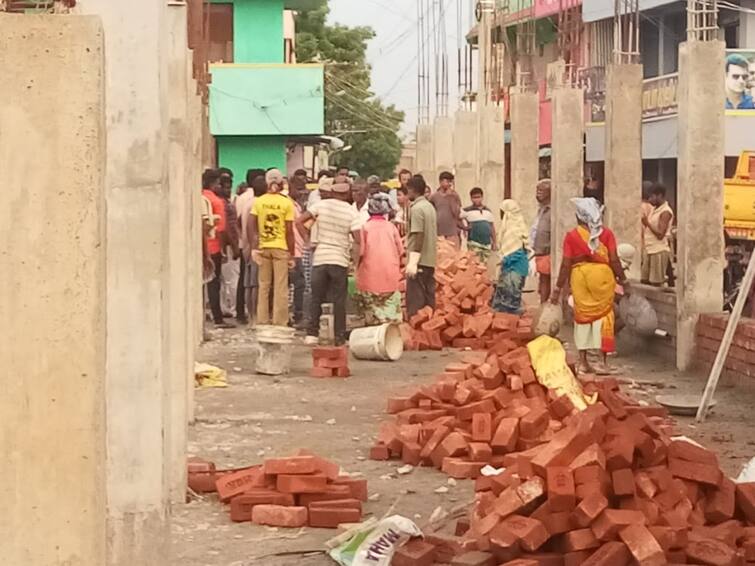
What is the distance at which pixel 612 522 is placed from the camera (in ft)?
23.9

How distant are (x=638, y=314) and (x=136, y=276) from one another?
11.2 meters

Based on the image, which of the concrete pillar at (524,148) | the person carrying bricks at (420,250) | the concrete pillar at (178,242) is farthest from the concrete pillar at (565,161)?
the concrete pillar at (178,242)

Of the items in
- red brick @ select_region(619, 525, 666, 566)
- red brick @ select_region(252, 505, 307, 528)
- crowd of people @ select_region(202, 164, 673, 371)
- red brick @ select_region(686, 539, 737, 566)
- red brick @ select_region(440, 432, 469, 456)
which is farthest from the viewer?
crowd of people @ select_region(202, 164, 673, 371)

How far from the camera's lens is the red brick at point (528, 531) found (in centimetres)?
729

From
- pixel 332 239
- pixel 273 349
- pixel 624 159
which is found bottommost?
pixel 273 349

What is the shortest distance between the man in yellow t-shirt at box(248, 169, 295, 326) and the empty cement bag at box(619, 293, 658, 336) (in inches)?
147

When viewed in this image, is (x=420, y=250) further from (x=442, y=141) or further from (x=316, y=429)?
(x=442, y=141)

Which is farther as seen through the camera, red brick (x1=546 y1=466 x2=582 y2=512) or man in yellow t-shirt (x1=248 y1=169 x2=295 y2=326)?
man in yellow t-shirt (x1=248 y1=169 x2=295 y2=326)

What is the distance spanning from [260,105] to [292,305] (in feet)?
64.7

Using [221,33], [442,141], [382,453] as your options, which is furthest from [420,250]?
[442,141]

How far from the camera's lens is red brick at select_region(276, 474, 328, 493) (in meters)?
8.97

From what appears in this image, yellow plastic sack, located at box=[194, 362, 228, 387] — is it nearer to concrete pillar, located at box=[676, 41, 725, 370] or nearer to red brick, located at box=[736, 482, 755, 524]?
concrete pillar, located at box=[676, 41, 725, 370]

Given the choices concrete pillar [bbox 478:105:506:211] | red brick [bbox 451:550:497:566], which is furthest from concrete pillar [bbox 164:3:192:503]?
concrete pillar [bbox 478:105:506:211]

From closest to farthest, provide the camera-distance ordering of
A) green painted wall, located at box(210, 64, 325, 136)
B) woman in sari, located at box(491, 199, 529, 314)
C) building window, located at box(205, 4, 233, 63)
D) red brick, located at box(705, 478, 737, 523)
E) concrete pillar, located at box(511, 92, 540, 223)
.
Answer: red brick, located at box(705, 478, 737, 523) < woman in sari, located at box(491, 199, 529, 314) < concrete pillar, located at box(511, 92, 540, 223) < green painted wall, located at box(210, 64, 325, 136) < building window, located at box(205, 4, 233, 63)
